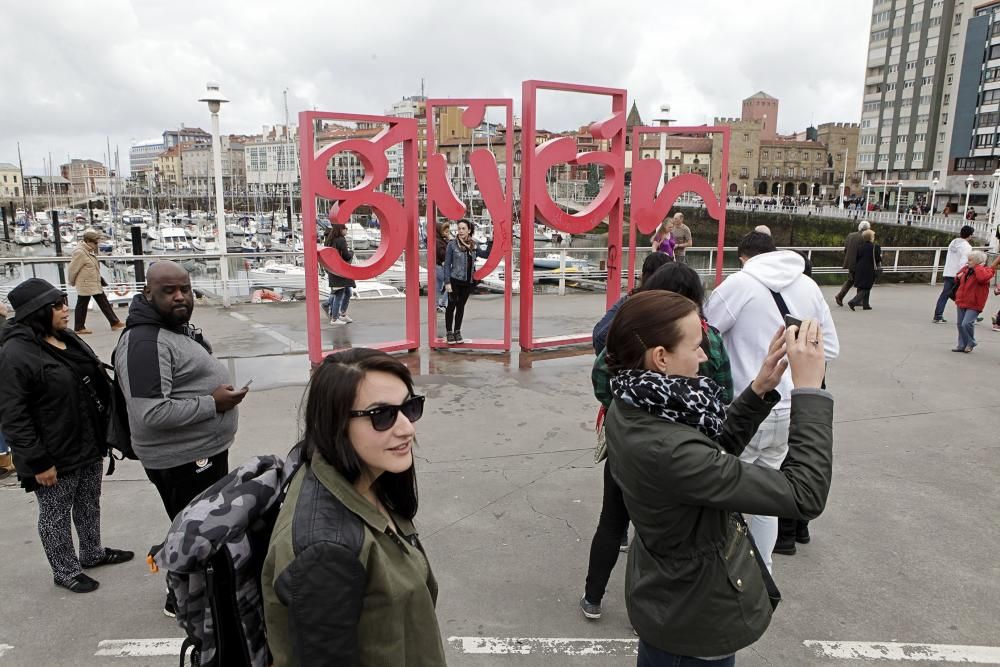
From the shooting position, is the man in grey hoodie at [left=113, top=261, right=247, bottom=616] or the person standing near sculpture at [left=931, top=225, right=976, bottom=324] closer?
the man in grey hoodie at [left=113, top=261, right=247, bottom=616]

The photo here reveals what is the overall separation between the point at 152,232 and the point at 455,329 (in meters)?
57.7

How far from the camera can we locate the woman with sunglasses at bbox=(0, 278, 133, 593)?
3059 mm

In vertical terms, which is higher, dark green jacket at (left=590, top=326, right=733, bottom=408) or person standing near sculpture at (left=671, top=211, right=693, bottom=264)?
person standing near sculpture at (left=671, top=211, right=693, bottom=264)

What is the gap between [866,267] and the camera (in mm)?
11375

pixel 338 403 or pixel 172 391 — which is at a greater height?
pixel 338 403

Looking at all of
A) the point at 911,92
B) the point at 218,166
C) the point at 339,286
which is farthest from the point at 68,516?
the point at 911,92

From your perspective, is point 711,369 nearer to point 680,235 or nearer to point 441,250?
point 441,250

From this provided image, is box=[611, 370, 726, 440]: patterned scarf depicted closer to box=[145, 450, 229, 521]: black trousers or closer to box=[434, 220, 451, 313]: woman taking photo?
box=[145, 450, 229, 521]: black trousers

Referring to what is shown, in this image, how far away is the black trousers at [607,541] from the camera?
122 inches

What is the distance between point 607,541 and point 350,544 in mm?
2034

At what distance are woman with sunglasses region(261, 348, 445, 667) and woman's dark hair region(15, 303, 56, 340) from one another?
2.31 metres

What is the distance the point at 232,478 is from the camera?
157 cm

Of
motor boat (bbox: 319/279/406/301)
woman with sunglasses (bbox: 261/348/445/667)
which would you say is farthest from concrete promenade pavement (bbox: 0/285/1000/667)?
motor boat (bbox: 319/279/406/301)

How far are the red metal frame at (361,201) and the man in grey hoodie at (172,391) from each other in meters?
4.06
